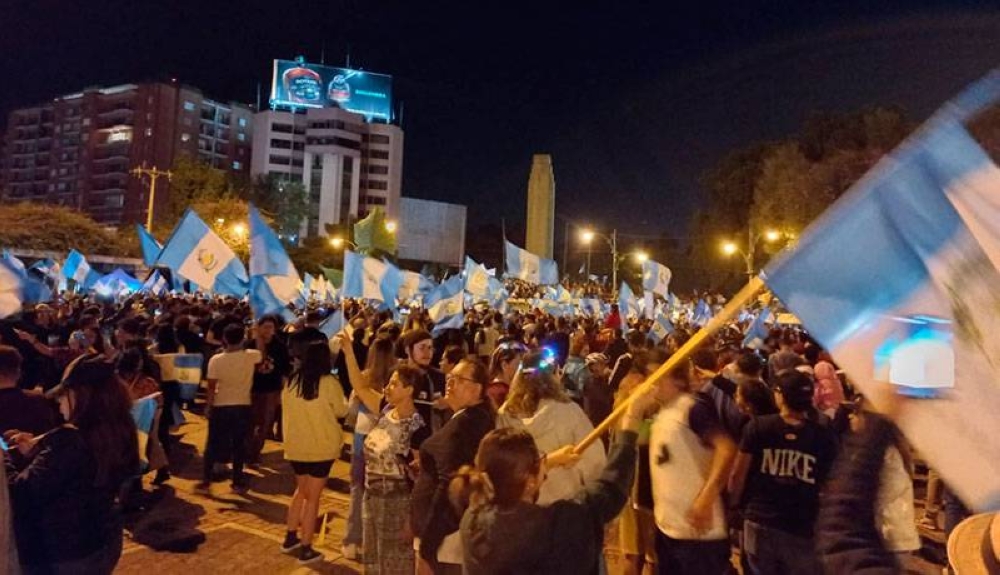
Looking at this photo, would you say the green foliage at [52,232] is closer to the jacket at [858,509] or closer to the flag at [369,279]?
the flag at [369,279]

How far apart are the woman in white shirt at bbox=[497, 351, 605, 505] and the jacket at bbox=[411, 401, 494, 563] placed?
10.9 inches

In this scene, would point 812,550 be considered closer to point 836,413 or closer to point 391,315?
point 836,413

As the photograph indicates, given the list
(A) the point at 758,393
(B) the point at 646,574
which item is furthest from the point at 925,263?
(B) the point at 646,574

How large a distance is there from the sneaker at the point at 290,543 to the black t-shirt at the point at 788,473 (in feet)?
12.2

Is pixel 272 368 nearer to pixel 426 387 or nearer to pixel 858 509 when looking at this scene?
pixel 426 387

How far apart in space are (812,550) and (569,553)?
5.64ft

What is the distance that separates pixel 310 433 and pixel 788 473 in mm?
3631

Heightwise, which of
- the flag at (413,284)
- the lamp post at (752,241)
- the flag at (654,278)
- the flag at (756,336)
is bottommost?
the flag at (756,336)

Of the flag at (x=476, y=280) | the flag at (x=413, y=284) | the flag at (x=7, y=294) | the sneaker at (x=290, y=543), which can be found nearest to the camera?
the flag at (x=7, y=294)

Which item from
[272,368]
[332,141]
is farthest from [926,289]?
[332,141]

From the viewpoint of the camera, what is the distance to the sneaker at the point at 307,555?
6004 millimetres

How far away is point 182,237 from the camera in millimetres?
8977

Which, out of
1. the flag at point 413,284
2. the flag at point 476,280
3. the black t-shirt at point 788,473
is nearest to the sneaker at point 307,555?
the black t-shirt at point 788,473

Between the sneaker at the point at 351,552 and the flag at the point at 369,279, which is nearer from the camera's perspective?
the sneaker at the point at 351,552
